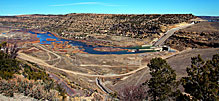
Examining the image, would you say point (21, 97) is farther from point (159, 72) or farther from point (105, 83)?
point (105, 83)

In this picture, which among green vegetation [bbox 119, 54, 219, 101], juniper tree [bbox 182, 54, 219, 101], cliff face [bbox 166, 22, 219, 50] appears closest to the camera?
juniper tree [bbox 182, 54, 219, 101]

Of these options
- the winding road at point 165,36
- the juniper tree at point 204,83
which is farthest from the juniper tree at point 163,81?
the winding road at point 165,36

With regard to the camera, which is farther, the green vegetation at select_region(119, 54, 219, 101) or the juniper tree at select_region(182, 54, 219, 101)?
the green vegetation at select_region(119, 54, 219, 101)

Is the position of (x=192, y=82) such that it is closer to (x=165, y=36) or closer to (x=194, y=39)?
(x=194, y=39)

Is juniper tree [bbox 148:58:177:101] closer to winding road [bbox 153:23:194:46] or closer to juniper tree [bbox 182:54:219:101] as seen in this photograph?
juniper tree [bbox 182:54:219:101]

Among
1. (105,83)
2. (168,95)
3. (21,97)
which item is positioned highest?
(21,97)

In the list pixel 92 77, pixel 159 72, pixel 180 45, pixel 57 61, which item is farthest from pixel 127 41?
pixel 159 72

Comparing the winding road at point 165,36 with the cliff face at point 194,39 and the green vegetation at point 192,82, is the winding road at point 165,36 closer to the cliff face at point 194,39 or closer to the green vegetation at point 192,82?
the cliff face at point 194,39

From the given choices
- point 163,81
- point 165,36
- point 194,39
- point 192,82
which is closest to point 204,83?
point 192,82

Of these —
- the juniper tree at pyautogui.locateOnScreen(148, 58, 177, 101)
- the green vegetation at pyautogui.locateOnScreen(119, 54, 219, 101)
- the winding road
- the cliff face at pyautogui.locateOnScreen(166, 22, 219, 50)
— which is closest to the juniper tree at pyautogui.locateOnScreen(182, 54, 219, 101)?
the green vegetation at pyautogui.locateOnScreen(119, 54, 219, 101)
